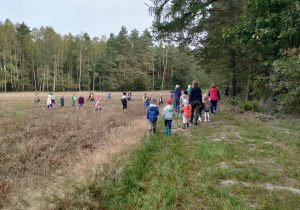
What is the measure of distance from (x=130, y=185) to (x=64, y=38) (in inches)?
2319

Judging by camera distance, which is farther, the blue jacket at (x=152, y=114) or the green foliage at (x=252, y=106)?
the green foliage at (x=252, y=106)

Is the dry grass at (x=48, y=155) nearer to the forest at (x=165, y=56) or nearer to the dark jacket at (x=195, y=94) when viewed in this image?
the dark jacket at (x=195, y=94)

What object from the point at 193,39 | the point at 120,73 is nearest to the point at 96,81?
the point at 120,73

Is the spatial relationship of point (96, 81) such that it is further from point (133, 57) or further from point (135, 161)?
point (135, 161)

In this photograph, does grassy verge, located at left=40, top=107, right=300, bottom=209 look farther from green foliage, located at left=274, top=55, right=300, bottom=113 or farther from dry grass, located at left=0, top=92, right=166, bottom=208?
green foliage, located at left=274, top=55, right=300, bottom=113

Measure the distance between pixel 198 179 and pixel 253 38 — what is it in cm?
Answer: 692

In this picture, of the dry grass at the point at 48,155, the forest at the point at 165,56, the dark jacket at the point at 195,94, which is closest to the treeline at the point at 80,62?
the forest at the point at 165,56

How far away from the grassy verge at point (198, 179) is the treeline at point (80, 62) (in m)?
40.3

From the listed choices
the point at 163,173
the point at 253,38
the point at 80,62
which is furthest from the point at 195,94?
the point at 80,62

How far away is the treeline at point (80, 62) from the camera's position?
142 ft

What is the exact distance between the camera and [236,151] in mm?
4613

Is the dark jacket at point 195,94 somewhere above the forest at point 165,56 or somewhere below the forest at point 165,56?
below

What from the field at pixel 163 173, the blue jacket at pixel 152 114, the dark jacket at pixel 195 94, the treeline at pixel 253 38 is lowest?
the field at pixel 163 173

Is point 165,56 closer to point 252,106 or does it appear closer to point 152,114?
point 252,106
